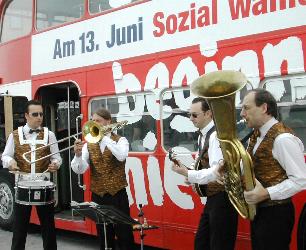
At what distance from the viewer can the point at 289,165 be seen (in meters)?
3.34

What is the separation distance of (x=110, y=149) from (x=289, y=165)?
206 cm

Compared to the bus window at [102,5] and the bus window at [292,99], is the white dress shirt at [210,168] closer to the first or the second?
the bus window at [292,99]

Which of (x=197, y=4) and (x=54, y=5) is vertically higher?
(x=54, y=5)

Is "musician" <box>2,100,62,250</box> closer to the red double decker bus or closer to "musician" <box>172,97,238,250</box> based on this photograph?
the red double decker bus

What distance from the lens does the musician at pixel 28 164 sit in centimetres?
544

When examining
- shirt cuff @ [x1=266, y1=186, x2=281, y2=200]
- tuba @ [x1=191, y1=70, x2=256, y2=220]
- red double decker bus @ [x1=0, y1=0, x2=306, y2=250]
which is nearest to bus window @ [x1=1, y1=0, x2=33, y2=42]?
red double decker bus @ [x1=0, y1=0, x2=306, y2=250]

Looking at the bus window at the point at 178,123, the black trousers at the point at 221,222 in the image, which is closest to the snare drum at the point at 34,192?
the bus window at the point at 178,123

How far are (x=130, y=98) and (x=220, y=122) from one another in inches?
110

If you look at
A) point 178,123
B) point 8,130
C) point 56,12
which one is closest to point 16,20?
point 56,12

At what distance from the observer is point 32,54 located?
7719 millimetres

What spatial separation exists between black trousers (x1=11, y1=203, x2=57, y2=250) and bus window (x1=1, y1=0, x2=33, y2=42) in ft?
11.1

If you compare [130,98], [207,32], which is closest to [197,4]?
[207,32]

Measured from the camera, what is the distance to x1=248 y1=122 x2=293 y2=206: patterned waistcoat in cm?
344

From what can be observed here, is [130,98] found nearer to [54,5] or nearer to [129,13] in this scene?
[129,13]
